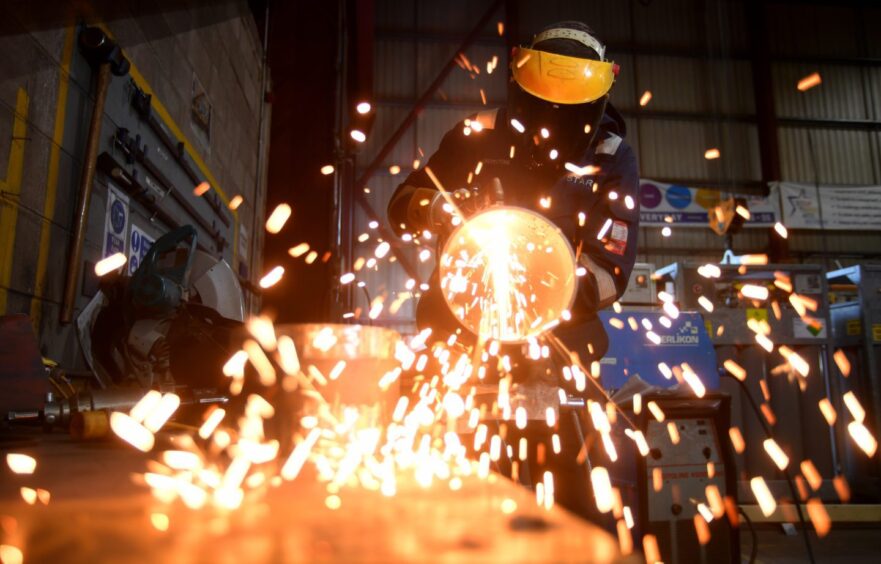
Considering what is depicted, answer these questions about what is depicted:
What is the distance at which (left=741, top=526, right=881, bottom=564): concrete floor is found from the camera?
9.55ft

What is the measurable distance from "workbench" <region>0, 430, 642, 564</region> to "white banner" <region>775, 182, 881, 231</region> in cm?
1059

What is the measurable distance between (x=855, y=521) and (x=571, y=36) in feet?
11.4

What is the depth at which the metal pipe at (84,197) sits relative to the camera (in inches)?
68.7

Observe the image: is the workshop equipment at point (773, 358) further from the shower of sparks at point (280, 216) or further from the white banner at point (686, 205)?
the white banner at point (686, 205)

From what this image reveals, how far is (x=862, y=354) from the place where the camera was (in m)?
4.33

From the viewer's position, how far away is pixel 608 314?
3.84 meters

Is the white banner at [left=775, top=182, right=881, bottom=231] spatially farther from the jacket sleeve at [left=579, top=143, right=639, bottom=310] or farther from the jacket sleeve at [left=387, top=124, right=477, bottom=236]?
the jacket sleeve at [left=387, top=124, right=477, bottom=236]

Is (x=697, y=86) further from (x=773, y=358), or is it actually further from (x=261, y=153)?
(x=261, y=153)

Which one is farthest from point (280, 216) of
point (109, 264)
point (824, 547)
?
point (824, 547)

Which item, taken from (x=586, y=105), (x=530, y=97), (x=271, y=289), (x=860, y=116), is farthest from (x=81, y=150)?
(x=860, y=116)

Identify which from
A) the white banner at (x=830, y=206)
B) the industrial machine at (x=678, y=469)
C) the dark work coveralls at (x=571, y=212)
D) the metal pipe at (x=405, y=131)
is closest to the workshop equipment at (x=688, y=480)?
the industrial machine at (x=678, y=469)

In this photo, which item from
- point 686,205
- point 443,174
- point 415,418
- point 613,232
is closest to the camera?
point 415,418

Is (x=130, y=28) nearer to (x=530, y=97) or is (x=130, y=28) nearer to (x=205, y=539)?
(x=530, y=97)

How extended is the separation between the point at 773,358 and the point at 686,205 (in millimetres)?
5930
